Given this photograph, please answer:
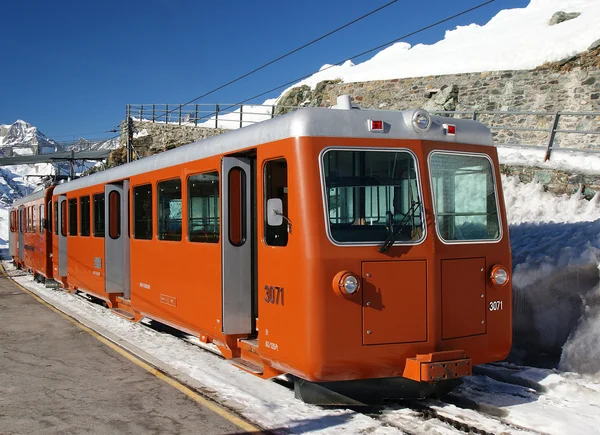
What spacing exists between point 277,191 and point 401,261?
1391mm

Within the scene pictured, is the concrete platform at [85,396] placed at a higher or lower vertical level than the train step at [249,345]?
lower

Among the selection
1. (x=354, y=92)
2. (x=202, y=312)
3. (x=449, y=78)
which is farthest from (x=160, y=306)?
(x=354, y=92)

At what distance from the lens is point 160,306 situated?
988 cm

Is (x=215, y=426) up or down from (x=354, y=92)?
down

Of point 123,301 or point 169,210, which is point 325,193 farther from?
point 123,301

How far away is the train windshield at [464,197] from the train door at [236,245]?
2127 mm

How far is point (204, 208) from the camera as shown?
8102 millimetres

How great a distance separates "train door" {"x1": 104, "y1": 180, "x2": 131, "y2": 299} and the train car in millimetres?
6603

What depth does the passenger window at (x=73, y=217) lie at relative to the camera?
15.7m

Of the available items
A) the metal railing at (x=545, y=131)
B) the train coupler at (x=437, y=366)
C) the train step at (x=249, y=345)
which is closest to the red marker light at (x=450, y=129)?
the train coupler at (x=437, y=366)

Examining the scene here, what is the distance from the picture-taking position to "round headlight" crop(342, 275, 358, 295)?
5.88m

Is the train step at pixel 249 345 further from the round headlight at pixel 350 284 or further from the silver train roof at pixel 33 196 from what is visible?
the silver train roof at pixel 33 196

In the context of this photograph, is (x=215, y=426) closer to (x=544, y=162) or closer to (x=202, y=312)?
(x=202, y=312)

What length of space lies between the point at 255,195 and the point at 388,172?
1.76 metres
